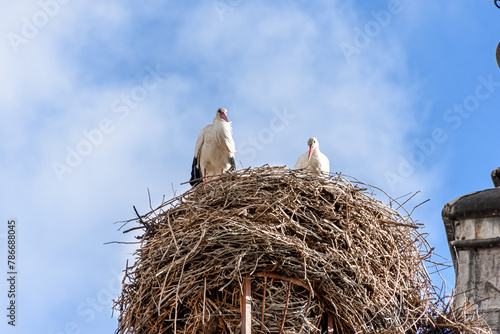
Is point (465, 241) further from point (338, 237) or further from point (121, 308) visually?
point (121, 308)

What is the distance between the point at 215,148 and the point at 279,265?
4538 mm

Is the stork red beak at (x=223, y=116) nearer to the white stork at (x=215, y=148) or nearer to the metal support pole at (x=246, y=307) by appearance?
the white stork at (x=215, y=148)

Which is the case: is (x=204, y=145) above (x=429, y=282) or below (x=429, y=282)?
above

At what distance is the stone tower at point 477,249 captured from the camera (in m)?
8.27

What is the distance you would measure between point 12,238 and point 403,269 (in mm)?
4447

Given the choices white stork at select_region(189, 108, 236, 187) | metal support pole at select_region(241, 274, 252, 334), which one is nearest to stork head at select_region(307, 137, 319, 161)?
white stork at select_region(189, 108, 236, 187)

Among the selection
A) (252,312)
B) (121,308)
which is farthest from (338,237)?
(121,308)

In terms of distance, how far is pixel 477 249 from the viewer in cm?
848

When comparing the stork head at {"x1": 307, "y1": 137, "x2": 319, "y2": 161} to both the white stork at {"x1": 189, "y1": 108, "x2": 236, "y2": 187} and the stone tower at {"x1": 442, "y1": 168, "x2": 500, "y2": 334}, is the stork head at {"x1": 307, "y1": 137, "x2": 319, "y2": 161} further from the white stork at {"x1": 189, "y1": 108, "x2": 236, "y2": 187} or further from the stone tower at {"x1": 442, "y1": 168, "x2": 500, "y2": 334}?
the stone tower at {"x1": 442, "y1": 168, "x2": 500, "y2": 334}

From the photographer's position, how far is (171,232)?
796cm

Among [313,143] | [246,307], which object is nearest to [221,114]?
[313,143]

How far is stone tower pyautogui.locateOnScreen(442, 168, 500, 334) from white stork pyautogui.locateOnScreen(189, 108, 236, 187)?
3.78 metres

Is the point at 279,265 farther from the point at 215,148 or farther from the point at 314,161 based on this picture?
the point at 215,148

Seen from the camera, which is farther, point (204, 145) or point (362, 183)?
point (204, 145)
